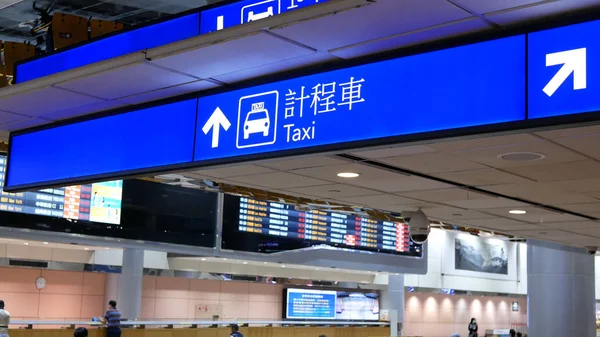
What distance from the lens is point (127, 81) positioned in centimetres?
498

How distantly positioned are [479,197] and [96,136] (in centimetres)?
359

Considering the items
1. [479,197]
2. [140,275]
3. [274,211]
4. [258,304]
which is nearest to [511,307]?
[258,304]

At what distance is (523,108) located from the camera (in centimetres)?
366

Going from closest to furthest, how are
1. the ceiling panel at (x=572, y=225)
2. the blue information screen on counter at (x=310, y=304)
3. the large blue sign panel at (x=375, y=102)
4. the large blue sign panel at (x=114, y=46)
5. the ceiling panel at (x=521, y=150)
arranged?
the large blue sign panel at (x=375, y=102) < the large blue sign panel at (x=114, y=46) < the ceiling panel at (x=521, y=150) < the ceiling panel at (x=572, y=225) < the blue information screen on counter at (x=310, y=304)

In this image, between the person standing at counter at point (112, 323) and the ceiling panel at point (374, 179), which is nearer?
the ceiling panel at point (374, 179)

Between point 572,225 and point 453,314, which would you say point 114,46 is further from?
point 453,314

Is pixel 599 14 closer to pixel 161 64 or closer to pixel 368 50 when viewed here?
pixel 368 50

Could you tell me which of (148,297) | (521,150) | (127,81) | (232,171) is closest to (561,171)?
(521,150)

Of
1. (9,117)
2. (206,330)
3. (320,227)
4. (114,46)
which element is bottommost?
(206,330)

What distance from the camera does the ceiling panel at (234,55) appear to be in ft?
13.6

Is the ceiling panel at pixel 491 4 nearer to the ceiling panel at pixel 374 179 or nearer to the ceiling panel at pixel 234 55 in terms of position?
the ceiling panel at pixel 234 55

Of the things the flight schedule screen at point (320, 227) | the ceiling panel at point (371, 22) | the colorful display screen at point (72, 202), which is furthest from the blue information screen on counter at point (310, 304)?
the ceiling panel at point (371, 22)

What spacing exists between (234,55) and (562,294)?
37.7 ft

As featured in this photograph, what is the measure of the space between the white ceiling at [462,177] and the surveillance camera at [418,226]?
0.12 metres
